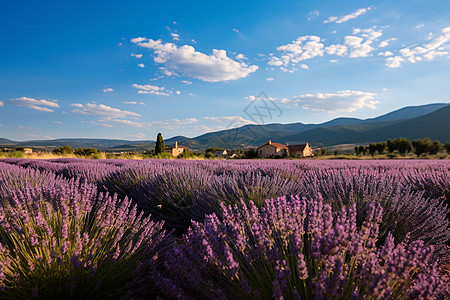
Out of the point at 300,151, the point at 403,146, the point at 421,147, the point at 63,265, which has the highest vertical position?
the point at 63,265

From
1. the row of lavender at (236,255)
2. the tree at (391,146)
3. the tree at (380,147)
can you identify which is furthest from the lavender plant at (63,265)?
the tree at (380,147)

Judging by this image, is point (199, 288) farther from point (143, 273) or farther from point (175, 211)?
point (175, 211)

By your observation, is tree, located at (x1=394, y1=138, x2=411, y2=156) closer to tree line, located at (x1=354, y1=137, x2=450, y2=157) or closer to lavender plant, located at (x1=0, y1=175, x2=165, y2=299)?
tree line, located at (x1=354, y1=137, x2=450, y2=157)

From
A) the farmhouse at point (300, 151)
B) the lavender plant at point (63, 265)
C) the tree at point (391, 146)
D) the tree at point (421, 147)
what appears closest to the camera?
the lavender plant at point (63, 265)

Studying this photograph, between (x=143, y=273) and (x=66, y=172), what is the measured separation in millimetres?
5104

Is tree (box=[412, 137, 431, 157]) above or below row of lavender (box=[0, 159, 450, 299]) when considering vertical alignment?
below

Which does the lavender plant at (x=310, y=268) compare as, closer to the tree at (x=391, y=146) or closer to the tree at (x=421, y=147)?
the tree at (x=421, y=147)

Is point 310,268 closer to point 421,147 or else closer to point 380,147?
point 421,147

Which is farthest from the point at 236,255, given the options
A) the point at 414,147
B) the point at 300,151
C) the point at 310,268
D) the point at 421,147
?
the point at 300,151

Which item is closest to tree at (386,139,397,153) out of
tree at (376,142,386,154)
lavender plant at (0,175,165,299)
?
tree at (376,142,386,154)

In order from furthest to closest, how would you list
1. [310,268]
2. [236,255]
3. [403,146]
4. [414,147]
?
1. [414,147]
2. [403,146]
3. [236,255]
4. [310,268]

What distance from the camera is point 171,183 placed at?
126 inches

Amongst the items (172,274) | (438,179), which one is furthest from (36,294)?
(438,179)

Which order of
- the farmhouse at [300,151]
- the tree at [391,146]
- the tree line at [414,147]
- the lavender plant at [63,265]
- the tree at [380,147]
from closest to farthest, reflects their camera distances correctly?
the lavender plant at [63,265] → the tree line at [414,147] → the tree at [391,146] → the tree at [380,147] → the farmhouse at [300,151]
